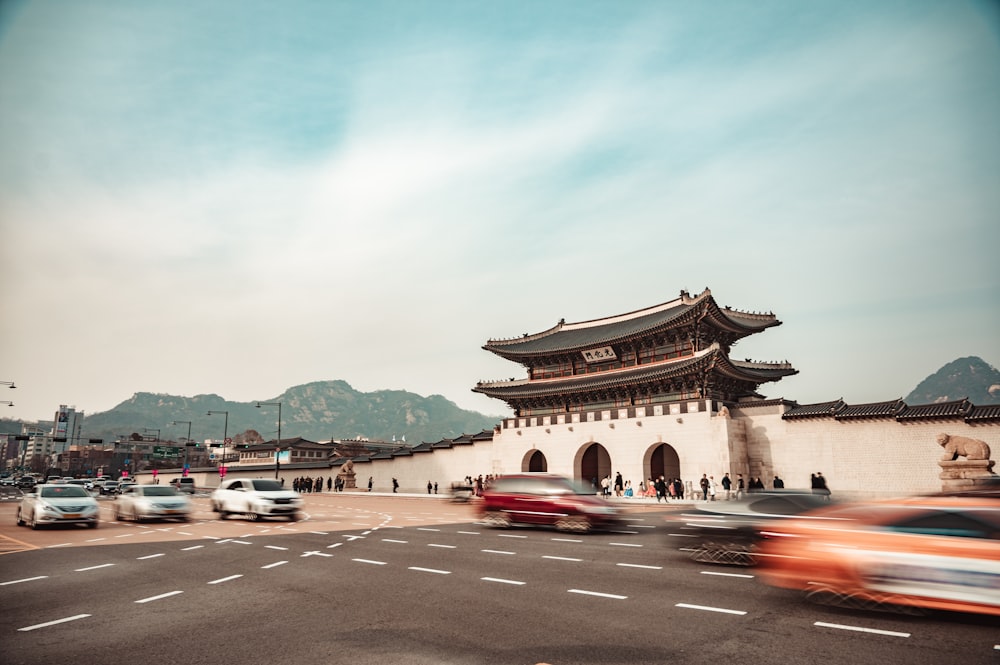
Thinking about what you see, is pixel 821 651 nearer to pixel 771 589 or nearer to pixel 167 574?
pixel 771 589

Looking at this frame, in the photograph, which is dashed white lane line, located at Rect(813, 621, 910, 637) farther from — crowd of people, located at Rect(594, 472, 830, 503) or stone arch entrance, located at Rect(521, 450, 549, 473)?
stone arch entrance, located at Rect(521, 450, 549, 473)

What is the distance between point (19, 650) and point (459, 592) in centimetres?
492

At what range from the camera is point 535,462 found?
47.7 metres

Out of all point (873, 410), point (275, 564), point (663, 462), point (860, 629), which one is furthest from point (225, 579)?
point (663, 462)

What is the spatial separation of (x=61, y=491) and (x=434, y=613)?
1754 centimetres

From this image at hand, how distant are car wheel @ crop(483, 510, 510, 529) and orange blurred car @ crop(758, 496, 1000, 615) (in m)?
10.5

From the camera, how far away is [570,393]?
145ft

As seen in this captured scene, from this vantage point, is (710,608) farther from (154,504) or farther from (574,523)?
(154,504)

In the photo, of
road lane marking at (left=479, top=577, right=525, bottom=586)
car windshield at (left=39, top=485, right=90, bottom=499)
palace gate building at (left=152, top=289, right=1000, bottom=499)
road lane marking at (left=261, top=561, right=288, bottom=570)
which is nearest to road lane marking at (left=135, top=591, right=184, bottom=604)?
road lane marking at (left=261, top=561, right=288, bottom=570)

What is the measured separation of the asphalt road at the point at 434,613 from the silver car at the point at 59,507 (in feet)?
18.3

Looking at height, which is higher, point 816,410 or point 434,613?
point 816,410

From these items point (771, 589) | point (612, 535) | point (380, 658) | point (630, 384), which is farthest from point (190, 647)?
point (630, 384)

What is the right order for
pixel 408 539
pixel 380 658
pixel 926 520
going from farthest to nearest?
pixel 408 539
pixel 926 520
pixel 380 658

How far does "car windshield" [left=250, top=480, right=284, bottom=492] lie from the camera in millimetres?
20834
